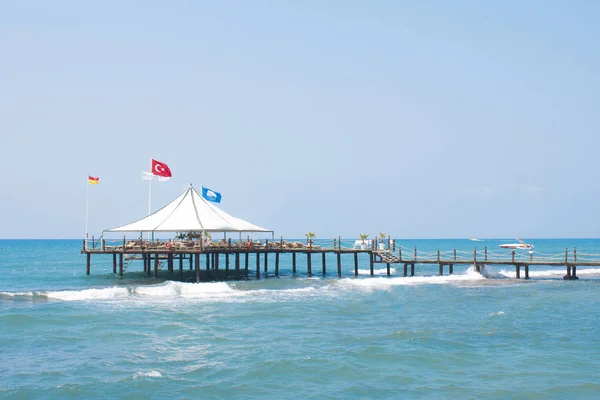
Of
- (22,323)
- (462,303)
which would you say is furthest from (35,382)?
(462,303)

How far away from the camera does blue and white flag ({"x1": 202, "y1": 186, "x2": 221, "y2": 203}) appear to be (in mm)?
48875

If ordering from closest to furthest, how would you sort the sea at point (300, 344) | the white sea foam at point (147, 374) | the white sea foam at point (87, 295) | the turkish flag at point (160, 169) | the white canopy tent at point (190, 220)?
1. the sea at point (300, 344)
2. the white sea foam at point (147, 374)
3. the white sea foam at point (87, 295)
4. the white canopy tent at point (190, 220)
5. the turkish flag at point (160, 169)

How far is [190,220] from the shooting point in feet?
142

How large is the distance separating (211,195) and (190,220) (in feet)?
20.9

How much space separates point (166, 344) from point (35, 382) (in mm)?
5437

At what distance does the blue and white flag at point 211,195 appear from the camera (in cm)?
4888

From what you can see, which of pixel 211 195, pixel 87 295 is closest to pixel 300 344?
pixel 87 295

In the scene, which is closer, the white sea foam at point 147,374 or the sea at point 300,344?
the sea at point 300,344

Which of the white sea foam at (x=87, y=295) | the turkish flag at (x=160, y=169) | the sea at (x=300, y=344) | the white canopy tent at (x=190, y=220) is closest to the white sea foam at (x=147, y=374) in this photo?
the sea at (x=300, y=344)

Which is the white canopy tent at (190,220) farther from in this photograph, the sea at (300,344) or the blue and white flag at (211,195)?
the sea at (300,344)

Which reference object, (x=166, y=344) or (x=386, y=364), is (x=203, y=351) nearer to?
(x=166, y=344)

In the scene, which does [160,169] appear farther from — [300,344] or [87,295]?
[300,344]

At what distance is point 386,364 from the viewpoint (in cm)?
1906

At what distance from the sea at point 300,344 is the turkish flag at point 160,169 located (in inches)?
539
